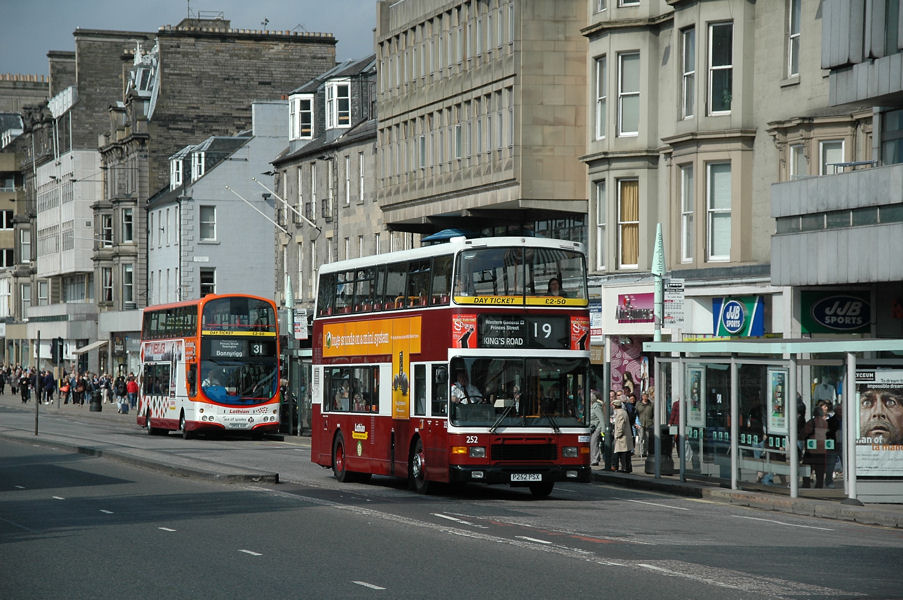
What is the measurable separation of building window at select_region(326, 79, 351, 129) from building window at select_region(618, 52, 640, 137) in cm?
2578

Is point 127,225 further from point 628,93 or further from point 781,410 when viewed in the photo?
point 781,410

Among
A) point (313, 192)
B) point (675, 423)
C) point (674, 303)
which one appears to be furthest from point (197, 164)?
point (675, 423)

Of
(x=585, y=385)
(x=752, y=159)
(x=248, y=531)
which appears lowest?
(x=248, y=531)

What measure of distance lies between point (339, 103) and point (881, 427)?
1764 inches

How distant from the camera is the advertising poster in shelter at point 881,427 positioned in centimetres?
2233

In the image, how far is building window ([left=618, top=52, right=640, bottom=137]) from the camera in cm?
3984

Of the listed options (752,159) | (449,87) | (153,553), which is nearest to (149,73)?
(449,87)

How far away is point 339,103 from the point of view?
64688 millimetres

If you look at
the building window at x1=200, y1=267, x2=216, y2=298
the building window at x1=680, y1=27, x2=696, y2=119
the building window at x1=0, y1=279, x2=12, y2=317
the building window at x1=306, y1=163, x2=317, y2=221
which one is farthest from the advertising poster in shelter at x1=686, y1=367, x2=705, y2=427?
the building window at x1=0, y1=279, x2=12, y2=317

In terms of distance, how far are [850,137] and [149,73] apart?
64982 mm

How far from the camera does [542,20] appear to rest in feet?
142

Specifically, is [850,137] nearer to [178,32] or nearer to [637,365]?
[637,365]

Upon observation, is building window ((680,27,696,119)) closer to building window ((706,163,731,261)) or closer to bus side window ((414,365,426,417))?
building window ((706,163,731,261))

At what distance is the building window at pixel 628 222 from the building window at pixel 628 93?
1.37 metres
